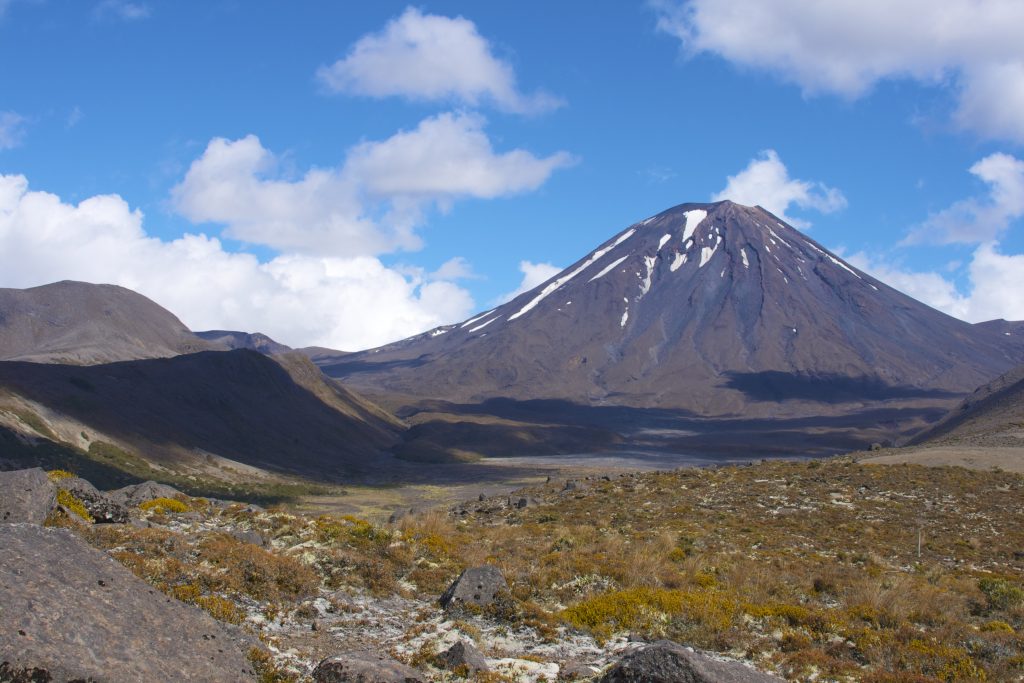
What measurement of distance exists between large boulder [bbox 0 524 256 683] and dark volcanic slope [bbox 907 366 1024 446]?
4454cm

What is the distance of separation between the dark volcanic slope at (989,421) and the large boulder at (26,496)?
4488 centimetres

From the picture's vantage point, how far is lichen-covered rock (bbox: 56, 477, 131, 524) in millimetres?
12133

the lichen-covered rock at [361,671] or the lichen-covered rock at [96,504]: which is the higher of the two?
the lichen-covered rock at [96,504]

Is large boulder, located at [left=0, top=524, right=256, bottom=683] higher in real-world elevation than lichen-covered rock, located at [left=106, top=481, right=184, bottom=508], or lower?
higher

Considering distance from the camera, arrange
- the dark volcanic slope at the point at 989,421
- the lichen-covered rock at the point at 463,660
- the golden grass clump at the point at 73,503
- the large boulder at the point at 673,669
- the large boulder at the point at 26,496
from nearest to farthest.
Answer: the large boulder at the point at 673,669, the lichen-covered rock at the point at 463,660, the large boulder at the point at 26,496, the golden grass clump at the point at 73,503, the dark volcanic slope at the point at 989,421

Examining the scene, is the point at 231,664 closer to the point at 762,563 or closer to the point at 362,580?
the point at 362,580

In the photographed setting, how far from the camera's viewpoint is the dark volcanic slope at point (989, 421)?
146ft

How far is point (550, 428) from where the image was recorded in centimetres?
13788

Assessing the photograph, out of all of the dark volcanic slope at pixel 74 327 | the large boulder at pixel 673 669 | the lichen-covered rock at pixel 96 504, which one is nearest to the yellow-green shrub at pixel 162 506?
the lichen-covered rock at pixel 96 504

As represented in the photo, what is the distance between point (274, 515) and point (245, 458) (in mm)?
67762

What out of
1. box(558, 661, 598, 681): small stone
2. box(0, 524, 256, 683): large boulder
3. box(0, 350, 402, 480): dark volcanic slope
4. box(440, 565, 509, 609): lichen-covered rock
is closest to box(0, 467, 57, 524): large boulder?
box(0, 524, 256, 683): large boulder

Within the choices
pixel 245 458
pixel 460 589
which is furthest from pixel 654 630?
pixel 245 458

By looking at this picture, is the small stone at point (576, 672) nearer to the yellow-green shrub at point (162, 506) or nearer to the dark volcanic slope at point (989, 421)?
the yellow-green shrub at point (162, 506)

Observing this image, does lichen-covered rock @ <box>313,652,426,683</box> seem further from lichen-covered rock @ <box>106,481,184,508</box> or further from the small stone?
lichen-covered rock @ <box>106,481,184,508</box>
